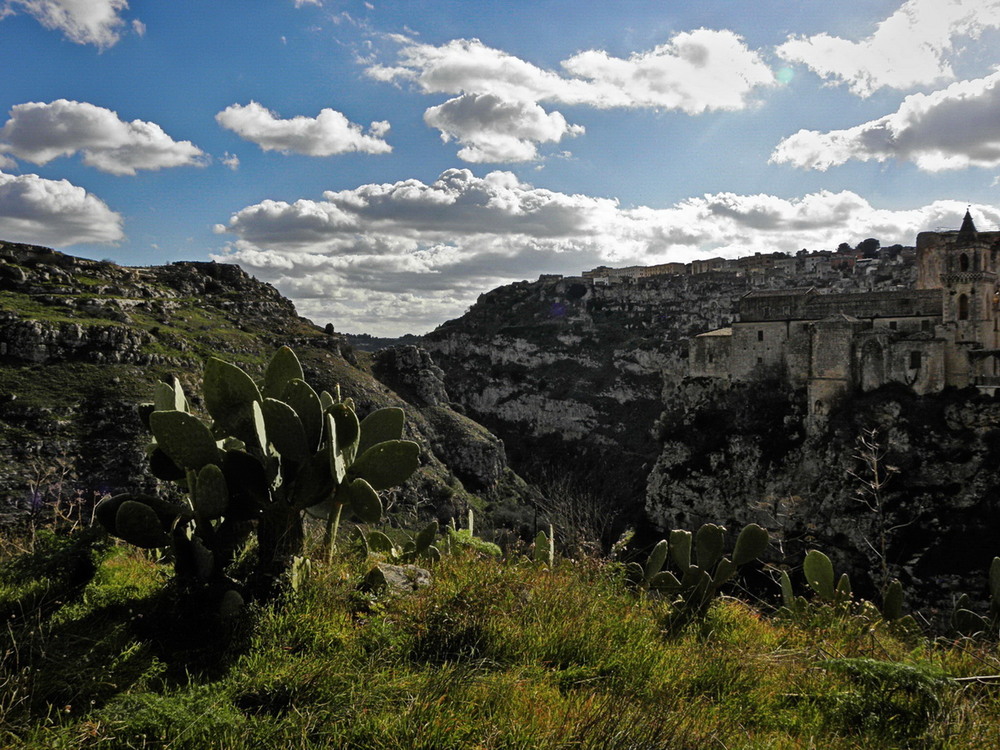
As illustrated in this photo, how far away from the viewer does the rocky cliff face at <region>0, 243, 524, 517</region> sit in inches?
1153

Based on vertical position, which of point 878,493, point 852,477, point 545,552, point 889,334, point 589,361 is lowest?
point 852,477

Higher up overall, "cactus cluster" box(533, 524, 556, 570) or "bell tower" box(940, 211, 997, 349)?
"bell tower" box(940, 211, 997, 349)

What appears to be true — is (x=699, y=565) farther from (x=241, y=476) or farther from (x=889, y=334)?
(x=889, y=334)

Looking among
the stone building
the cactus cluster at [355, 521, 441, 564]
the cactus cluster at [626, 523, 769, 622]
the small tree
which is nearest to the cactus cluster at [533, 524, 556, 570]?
the cactus cluster at [626, 523, 769, 622]

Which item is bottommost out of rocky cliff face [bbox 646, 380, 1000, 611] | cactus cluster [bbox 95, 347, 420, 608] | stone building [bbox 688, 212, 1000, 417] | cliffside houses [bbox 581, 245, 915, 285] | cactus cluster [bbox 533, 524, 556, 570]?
rocky cliff face [bbox 646, 380, 1000, 611]

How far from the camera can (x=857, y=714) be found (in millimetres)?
3219

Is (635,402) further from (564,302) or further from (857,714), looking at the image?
(857,714)

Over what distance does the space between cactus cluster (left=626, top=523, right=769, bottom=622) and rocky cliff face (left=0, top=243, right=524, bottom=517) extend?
15270 millimetres

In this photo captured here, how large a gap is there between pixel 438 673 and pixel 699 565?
3.48 meters

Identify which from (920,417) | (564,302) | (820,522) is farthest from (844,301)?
(564,302)

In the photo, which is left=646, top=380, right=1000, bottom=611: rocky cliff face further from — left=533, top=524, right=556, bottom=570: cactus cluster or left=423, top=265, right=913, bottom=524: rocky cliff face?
left=423, top=265, right=913, bottom=524: rocky cliff face

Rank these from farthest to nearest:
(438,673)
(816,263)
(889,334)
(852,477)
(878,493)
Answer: (816,263) < (889,334) < (852,477) < (878,493) < (438,673)

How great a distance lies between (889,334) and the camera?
1114 inches

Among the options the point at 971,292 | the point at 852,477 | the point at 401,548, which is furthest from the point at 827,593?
the point at 971,292
